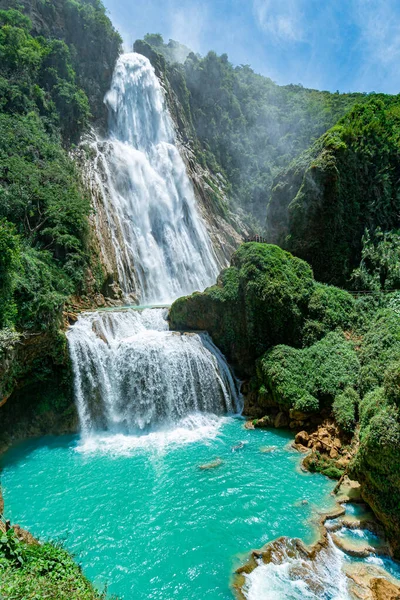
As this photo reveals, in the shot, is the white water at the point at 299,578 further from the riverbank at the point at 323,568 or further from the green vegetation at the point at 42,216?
the green vegetation at the point at 42,216

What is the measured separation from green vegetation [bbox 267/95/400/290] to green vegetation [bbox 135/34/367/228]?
21.5m

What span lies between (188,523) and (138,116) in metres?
42.2

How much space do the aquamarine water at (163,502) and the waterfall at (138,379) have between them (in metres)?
1.17

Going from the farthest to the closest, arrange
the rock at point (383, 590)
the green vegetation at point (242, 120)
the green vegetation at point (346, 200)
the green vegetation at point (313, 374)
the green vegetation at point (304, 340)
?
the green vegetation at point (242, 120)
the green vegetation at point (346, 200)
the green vegetation at point (313, 374)
the green vegetation at point (304, 340)
the rock at point (383, 590)

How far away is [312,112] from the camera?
1865 inches

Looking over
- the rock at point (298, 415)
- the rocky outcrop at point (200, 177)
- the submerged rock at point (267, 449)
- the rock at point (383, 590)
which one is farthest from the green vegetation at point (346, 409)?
the rocky outcrop at point (200, 177)

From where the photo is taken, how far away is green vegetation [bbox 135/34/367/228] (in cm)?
4941

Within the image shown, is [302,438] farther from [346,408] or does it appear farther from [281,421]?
[346,408]

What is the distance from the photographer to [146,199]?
35.4 metres

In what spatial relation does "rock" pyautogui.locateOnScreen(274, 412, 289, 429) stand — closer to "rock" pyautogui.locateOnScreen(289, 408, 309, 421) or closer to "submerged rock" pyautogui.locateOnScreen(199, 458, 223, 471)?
"rock" pyautogui.locateOnScreen(289, 408, 309, 421)

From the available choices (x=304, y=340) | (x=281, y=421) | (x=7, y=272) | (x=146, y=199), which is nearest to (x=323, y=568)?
(x=281, y=421)

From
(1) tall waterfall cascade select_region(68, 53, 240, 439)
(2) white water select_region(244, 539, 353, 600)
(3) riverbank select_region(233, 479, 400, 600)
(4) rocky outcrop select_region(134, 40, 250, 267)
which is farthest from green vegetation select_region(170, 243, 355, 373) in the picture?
(4) rocky outcrop select_region(134, 40, 250, 267)

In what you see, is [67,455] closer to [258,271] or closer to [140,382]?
[140,382]

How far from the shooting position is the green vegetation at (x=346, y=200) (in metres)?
25.9
